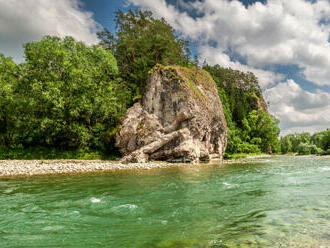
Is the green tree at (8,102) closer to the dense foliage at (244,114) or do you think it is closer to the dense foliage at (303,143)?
the dense foliage at (244,114)

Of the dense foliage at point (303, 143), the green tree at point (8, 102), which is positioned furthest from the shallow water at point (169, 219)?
the dense foliage at point (303, 143)

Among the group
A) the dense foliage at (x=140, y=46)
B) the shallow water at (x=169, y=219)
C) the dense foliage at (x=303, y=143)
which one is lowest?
the shallow water at (x=169, y=219)

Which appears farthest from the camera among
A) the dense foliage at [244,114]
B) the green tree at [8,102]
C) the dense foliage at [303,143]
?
the dense foliage at [303,143]

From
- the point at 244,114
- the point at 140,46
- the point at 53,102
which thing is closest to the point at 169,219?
the point at 53,102

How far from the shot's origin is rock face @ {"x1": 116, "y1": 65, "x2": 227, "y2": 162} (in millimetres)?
28516

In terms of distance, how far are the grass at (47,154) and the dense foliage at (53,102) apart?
107 centimetres

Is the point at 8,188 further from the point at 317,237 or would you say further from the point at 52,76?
the point at 52,76

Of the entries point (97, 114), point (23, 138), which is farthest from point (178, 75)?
point (23, 138)

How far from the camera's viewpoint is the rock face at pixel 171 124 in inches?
1123

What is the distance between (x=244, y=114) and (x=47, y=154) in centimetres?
5706

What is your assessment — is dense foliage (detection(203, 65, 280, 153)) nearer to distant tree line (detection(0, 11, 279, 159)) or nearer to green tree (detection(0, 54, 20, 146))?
distant tree line (detection(0, 11, 279, 159))

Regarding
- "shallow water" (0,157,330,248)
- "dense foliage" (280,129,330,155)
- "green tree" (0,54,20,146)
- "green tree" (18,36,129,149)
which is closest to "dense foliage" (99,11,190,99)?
"green tree" (18,36,129,149)

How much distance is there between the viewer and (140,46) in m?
40.6

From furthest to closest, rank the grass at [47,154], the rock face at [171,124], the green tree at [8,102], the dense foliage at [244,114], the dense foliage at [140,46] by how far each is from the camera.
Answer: the dense foliage at [244,114] → the dense foliage at [140,46] → the rock face at [171,124] → the green tree at [8,102] → the grass at [47,154]
